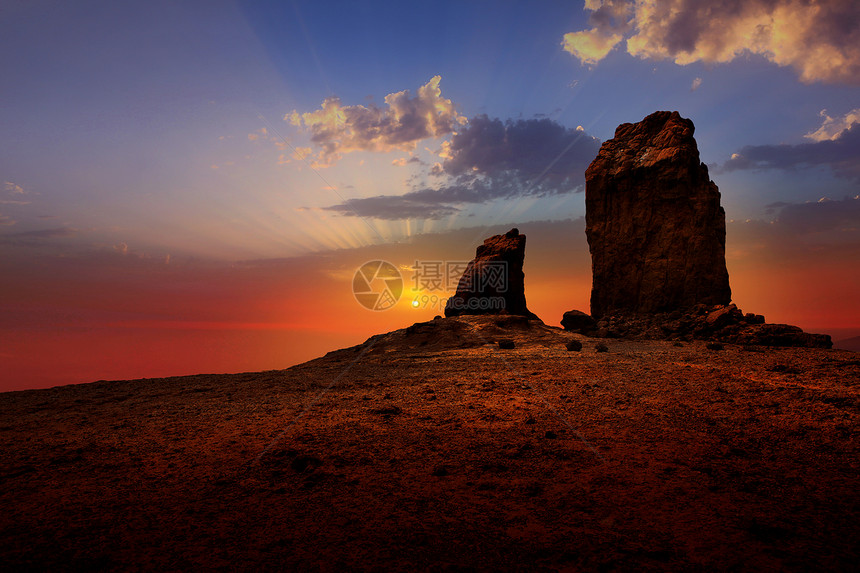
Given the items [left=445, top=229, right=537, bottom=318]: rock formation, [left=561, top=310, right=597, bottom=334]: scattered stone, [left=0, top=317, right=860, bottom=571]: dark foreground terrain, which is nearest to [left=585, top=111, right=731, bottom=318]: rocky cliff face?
[left=561, top=310, right=597, bottom=334]: scattered stone

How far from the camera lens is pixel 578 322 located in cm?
2558

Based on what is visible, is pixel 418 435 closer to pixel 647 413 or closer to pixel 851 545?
pixel 647 413

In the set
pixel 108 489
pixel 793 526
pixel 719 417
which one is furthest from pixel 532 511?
pixel 108 489

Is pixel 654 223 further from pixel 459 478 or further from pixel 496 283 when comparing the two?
pixel 459 478

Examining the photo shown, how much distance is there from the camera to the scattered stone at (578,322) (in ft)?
83.0

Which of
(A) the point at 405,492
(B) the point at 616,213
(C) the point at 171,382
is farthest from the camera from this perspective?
(B) the point at 616,213

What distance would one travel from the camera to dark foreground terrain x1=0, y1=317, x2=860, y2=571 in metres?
3.39

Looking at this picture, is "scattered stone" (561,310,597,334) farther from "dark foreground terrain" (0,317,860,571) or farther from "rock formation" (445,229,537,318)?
"dark foreground terrain" (0,317,860,571)

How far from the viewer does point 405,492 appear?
14.4 feet

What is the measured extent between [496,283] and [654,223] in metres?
11.0

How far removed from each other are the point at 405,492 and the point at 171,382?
12.1 meters

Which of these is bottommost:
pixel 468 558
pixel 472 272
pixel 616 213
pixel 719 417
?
pixel 468 558

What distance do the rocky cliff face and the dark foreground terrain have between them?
594 inches

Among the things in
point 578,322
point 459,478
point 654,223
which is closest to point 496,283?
point 578,322
